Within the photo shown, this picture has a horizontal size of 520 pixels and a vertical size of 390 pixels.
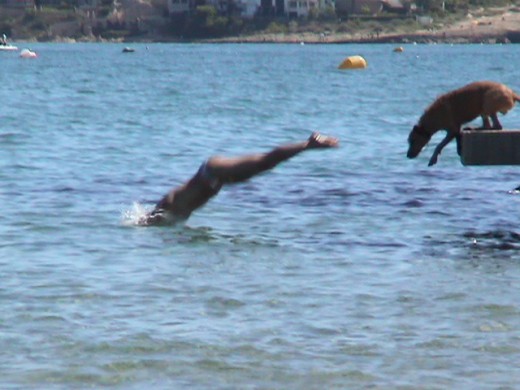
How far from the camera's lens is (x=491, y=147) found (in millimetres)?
13289

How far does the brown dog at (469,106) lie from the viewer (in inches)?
555

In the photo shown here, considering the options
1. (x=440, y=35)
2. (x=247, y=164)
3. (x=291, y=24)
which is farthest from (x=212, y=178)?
(x=291, y=24)

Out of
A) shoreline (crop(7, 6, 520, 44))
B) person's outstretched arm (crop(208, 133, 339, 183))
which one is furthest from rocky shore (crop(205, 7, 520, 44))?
person's outstretched arm (crop(208, 133, 339, 183))

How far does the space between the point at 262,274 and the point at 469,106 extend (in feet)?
13.9

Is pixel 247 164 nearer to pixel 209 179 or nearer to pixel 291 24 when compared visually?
pixel 209 179

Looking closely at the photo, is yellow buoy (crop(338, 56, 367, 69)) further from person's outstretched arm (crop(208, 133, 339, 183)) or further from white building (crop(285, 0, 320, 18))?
white building (crop(285, 0, 320, 18))

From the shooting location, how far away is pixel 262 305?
32.5 ft

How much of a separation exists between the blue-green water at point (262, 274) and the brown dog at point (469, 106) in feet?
3.41

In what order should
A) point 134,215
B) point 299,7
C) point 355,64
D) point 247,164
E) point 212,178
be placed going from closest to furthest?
point 247,164
point 212,178
point 134,215
point 355,64
point 299,7

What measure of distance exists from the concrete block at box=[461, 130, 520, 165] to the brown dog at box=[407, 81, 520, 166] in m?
0.81

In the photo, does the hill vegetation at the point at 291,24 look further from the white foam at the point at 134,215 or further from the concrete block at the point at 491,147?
the concrete block at the point at 491,147

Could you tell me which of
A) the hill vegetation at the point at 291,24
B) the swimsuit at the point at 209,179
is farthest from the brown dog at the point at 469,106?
the hill vegetation at the point at 291,24

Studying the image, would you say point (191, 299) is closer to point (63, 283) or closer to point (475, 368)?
point (63, 283)

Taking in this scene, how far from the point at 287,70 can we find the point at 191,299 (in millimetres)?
72818
